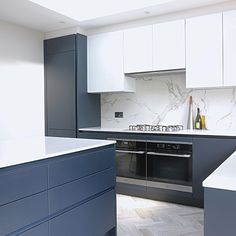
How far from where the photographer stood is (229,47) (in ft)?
10.1

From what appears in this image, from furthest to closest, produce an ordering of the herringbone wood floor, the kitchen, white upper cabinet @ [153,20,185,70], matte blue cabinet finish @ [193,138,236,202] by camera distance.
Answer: white upper cabinet @ [153,20,185,70]
matte blue cabinet finish @ [193,138,236,202]
the herringbone wood floor
the kitchen

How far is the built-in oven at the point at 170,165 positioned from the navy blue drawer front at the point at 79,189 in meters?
1.11

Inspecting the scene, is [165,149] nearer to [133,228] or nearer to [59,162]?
[133,228]

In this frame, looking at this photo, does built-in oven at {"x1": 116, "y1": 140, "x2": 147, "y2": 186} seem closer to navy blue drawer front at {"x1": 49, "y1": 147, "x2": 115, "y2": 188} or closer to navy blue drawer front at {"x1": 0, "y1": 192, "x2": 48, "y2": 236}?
navy blue drawer front at {"x1": 49, "y1": 147, "x2": 115, "y2": 188}

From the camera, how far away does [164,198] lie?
3352 millimetres

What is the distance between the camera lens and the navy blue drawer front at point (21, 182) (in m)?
1.41

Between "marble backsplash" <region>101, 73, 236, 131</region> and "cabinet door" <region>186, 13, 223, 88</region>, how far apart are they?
0.38 metres

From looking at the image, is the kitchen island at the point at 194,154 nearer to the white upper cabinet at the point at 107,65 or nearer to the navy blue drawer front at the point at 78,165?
the white upper cabinet at the point at 107,65

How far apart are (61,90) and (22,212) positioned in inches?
111

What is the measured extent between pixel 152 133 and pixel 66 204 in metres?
1.74

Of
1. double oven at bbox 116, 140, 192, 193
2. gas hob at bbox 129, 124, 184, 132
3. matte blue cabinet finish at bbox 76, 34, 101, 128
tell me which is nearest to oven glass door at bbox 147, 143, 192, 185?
double oven at bbox 116, 140, 192, 193

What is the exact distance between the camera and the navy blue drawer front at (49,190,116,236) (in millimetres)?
1786

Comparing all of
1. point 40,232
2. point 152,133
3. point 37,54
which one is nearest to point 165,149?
point 152,133

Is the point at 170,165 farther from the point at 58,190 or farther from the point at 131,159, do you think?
the point at 58,190
